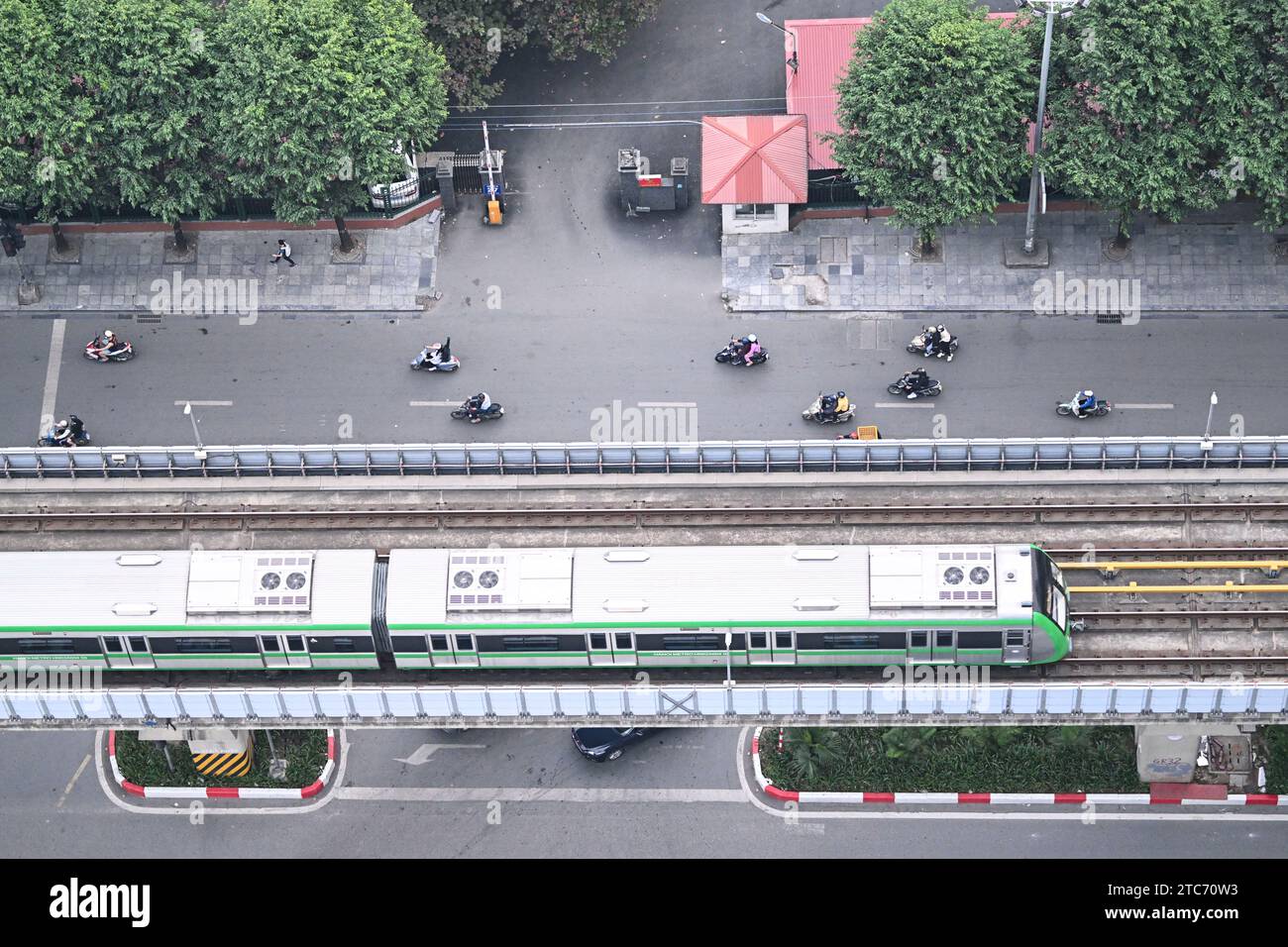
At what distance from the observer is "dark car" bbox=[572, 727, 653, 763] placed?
68438mm

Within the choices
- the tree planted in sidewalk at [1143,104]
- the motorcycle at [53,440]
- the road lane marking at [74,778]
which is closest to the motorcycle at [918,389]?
the tree planted in sidewalk at [1143,104]

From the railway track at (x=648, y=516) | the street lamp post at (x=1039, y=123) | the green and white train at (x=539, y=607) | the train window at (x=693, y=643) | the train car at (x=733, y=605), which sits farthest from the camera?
the street lamp post at (x=1039, y=123)

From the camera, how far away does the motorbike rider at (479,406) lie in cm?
7581

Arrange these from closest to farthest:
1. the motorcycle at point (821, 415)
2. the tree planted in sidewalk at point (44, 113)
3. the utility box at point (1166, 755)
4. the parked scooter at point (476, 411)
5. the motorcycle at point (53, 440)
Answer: the utility box at point (1166, 755) < the tree planted in sidewalk at point (44, 113) < the motorcycle at point (821, 415) < the motorcycle at point (53, 440) < the parked scooter at point (476, 411)

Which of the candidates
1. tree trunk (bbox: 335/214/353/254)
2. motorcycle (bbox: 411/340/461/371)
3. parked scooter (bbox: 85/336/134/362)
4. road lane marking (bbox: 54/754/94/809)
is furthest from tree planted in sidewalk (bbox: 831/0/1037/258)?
road lane marking (bbox: 54/754/94/809)

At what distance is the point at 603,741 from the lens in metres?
68.5

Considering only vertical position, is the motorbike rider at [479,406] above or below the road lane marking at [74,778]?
above

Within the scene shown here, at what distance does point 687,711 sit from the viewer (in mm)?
59094

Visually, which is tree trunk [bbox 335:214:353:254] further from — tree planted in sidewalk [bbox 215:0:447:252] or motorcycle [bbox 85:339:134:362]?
motorcycle [bbox 85:339:134:362]

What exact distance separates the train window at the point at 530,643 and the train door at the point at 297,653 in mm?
6198

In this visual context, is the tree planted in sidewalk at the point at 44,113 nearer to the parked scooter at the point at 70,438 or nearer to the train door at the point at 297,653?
the parked scooter at the point at 70,438

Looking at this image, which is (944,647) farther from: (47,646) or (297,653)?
(47,646)

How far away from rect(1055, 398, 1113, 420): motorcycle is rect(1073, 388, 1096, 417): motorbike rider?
7 cm

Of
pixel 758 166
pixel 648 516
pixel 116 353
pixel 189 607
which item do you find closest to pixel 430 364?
pixel 116 353
